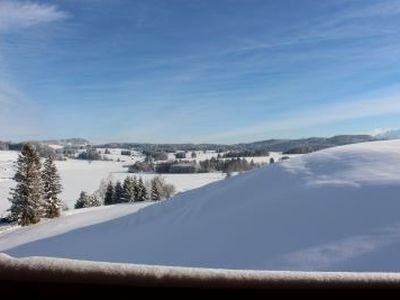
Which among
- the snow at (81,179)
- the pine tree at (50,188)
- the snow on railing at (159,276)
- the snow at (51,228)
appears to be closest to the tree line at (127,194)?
the snow at (81,179)

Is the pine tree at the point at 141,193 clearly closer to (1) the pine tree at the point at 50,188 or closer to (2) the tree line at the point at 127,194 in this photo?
(2) the tree line at the point at 127,194

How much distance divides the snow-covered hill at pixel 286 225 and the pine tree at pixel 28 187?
1150 inches

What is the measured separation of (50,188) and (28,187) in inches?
202

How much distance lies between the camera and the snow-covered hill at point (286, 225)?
8.18m

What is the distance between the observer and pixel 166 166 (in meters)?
136

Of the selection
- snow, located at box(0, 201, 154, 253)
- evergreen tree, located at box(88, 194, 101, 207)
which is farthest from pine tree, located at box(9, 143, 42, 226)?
evergreen tree, located at box(88, 194, 101, 207)

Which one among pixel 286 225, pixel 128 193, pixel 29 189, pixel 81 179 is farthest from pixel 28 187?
pixel 81 179

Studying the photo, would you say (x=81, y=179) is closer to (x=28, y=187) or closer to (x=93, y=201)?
(x=93, y=201)

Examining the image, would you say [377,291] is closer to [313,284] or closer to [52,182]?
[313,284]

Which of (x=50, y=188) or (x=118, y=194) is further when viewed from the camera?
(x=118, y=194)

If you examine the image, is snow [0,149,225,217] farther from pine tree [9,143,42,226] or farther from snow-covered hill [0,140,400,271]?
snow-covered hill [0,140,400,271]

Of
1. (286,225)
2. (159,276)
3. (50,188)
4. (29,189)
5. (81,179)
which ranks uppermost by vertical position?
(159,276)

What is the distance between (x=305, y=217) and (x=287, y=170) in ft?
13.2

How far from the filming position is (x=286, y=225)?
31.4ft
